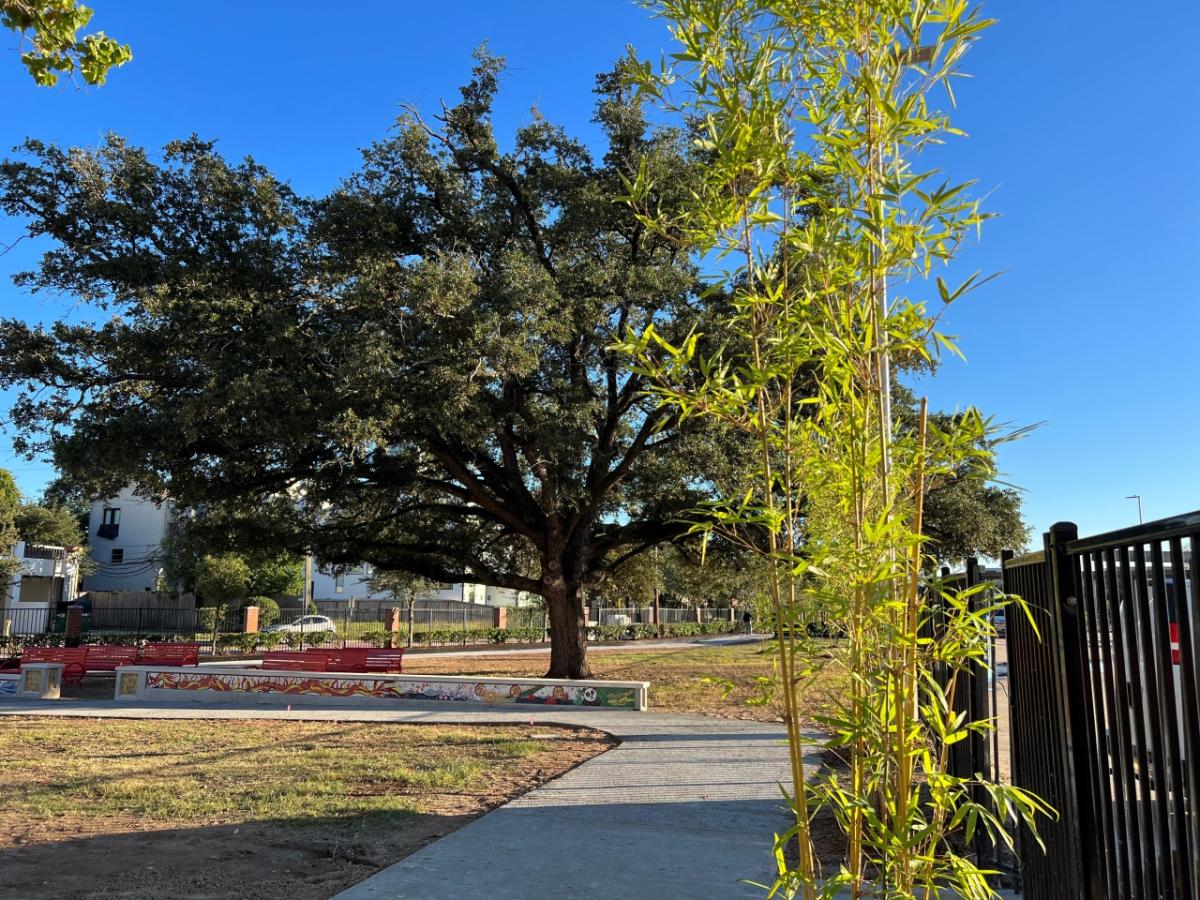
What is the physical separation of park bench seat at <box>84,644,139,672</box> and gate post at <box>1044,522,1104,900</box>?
23.8m

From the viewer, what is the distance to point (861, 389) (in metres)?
2.97

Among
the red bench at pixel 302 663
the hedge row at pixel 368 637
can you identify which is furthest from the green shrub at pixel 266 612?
the red bench at pixel 302 663

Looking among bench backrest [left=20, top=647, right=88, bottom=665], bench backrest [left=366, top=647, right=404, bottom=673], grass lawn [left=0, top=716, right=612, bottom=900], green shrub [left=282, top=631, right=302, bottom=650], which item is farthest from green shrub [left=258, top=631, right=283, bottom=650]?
grass lawn [left=0, top=716, right=612, bottom=900]

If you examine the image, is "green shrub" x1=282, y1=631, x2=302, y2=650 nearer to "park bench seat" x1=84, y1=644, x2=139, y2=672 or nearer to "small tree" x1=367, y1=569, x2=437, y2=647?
"small tree" x1=367, y1=569, x2=437, y2=647

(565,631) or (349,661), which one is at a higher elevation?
(565,631)

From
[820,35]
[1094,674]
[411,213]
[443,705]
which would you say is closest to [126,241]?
[411,213]

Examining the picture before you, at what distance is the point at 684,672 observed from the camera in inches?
971

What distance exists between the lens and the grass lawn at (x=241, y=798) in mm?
5867

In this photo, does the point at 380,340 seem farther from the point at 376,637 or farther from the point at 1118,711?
the point at 376,637

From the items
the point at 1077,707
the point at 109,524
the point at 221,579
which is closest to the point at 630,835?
the point at 1077,707

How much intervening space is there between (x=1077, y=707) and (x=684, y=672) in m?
22.3

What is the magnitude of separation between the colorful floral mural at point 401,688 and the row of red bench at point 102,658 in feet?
11.0

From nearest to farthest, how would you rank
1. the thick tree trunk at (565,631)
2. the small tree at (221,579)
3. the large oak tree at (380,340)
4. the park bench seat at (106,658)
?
1. the large oak tree at (380,340)
2. the thick tree trunk at (565,631)
3. the park bench seat at (106,658)
4. the small tree at (221,579)

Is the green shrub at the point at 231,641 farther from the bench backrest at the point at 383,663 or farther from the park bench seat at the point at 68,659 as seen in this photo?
the bench backrest at the point at 383,663
